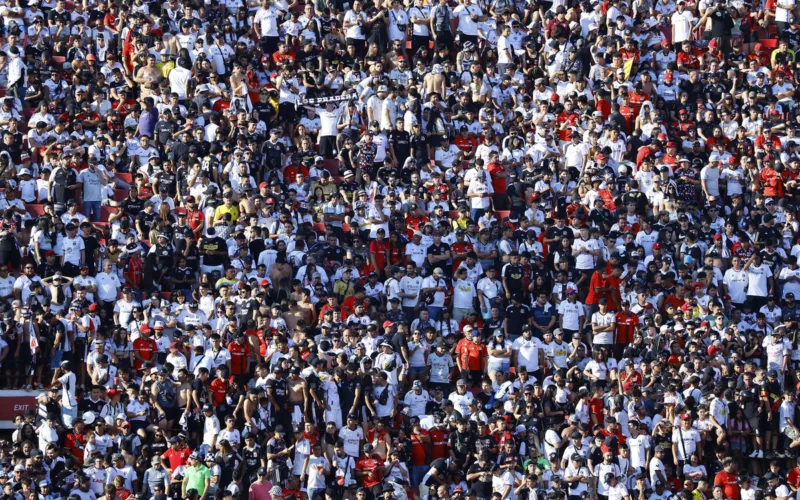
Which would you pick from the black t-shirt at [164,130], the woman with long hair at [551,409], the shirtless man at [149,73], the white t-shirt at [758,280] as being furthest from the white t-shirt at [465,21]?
the woman with long hair at [551,409]

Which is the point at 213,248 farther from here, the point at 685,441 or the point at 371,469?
the point at 685,441

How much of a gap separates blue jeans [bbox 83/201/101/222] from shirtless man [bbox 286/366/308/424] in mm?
5359

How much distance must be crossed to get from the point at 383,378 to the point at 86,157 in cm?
699

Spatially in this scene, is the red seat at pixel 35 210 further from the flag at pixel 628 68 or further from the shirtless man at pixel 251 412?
the flag at pixel 628 68

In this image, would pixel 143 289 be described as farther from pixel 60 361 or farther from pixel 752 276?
pixel 752 276

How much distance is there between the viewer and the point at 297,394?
24.5 m

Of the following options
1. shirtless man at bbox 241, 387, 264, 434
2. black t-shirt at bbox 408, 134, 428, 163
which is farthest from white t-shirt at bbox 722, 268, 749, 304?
shirtless man at bbox 241, 387, 264, 434

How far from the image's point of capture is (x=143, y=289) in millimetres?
26438

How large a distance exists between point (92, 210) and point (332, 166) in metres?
4.34

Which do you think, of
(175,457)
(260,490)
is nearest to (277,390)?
(260,490)

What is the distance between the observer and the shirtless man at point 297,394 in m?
24.5

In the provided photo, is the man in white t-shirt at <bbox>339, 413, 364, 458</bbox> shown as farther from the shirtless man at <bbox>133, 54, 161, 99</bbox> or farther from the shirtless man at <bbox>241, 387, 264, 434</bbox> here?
the shirtless man at <bbox>133, 54, 161, 99</bbox>

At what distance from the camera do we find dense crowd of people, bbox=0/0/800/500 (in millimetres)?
24172

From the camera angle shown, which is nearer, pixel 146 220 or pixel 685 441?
pixel 685 441
